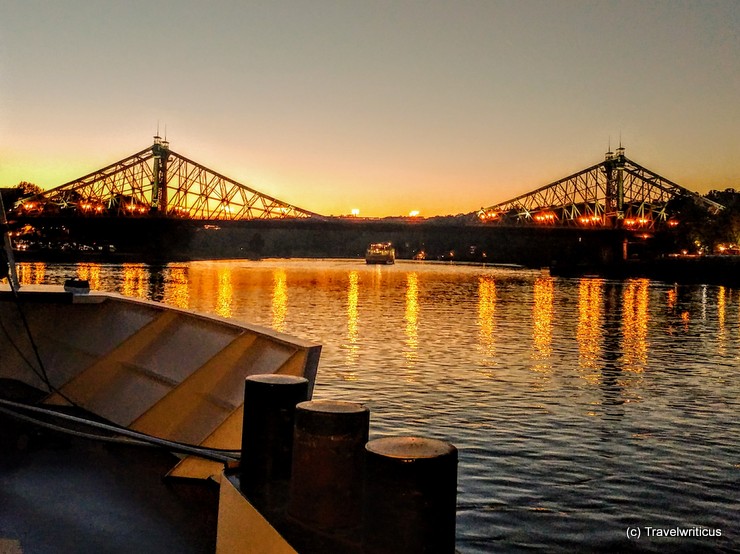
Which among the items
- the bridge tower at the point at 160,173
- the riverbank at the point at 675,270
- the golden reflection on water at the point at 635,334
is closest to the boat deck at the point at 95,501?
the golden reflection on water at the point at 635,334

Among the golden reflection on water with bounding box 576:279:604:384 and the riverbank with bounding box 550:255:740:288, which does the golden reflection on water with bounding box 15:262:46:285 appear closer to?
the golden reflection on water with bounding box 576:279:604:384

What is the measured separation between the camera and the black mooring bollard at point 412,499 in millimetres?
3182

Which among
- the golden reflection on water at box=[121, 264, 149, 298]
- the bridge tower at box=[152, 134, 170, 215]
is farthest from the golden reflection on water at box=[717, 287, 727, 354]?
the bridge tower at box=[152, 134, 170, 215]

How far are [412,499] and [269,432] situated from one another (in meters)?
1.55

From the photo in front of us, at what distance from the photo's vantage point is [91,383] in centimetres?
1034

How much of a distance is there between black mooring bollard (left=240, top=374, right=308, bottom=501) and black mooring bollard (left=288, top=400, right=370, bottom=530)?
69 centimetres

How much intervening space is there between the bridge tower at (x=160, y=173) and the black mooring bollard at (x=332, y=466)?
167m

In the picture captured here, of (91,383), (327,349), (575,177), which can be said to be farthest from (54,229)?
(91,383)

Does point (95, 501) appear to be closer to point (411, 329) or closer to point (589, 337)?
point (411, 329)

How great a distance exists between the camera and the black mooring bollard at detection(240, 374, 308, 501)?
4523mm

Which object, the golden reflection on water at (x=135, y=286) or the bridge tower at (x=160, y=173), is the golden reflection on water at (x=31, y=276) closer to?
the golden reflection on water at (x=135, y=286)

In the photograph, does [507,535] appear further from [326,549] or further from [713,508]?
[326,549]

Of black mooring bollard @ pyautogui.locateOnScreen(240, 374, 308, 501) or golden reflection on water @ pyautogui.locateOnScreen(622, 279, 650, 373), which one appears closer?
black mooring bollard @ pyautogui.locateOnScreen(240, 374, 308, 501)

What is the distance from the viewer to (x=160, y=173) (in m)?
175
